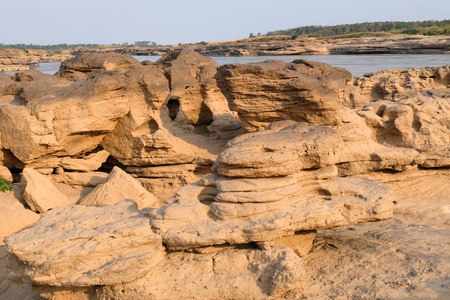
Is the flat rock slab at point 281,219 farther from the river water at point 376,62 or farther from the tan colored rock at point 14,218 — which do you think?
the river water at point 376,62

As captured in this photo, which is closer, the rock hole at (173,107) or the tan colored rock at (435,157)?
the tan colored rock at (435,157)

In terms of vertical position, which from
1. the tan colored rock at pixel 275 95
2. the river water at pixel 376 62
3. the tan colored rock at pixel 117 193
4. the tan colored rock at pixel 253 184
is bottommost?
the tan colored rock at pixel 117 193

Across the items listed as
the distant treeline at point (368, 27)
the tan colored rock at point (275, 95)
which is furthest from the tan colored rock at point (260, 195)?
the distant treeline at point (368, 27)

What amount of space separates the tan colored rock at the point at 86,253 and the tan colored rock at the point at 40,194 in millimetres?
2554

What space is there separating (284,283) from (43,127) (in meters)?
5.72

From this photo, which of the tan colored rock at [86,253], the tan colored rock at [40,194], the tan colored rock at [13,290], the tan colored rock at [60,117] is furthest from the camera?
the tan colored rock at [60,117]

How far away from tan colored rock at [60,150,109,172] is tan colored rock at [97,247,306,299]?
4673mm

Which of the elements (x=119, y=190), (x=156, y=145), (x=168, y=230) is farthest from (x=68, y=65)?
(x=168, y=230)

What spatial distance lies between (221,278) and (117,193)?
3536mm

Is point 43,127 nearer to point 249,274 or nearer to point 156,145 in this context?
point 156,145

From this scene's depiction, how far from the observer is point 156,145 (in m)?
8.88

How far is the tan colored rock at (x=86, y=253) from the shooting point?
15.0 ft

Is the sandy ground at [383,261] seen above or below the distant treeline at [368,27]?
below

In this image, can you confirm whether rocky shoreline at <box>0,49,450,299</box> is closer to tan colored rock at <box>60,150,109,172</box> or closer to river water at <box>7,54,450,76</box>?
tan colored rock at <box>60,150,109,172</box>
